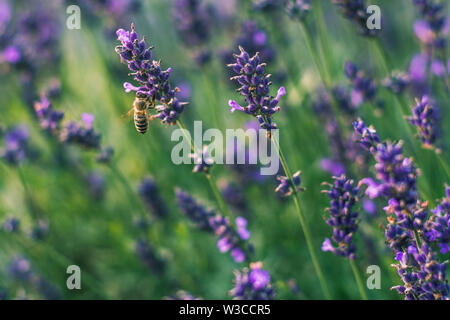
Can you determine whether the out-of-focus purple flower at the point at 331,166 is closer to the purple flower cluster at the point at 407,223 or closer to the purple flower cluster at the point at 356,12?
the purple flower cluster at the point at 356,12

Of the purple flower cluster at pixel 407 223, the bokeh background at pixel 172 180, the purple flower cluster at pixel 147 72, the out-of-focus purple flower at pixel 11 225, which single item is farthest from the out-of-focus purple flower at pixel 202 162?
the out-of-focus purple flower at pixel 11 225

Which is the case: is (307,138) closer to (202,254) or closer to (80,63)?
(202,254)

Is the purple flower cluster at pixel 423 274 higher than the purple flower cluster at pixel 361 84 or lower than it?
lower

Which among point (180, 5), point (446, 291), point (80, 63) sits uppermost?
point (80, 63)

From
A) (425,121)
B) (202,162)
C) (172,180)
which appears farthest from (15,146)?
(425,121)

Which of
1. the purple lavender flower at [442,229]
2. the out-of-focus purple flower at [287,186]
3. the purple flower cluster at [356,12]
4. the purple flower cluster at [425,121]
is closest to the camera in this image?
the purple lavender flower at [442,229]

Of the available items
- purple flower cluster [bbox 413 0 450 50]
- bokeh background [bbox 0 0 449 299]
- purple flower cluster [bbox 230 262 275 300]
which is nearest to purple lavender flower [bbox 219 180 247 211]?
bokeh background [bbox 0 0 449 299]

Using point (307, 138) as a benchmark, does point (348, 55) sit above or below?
above
